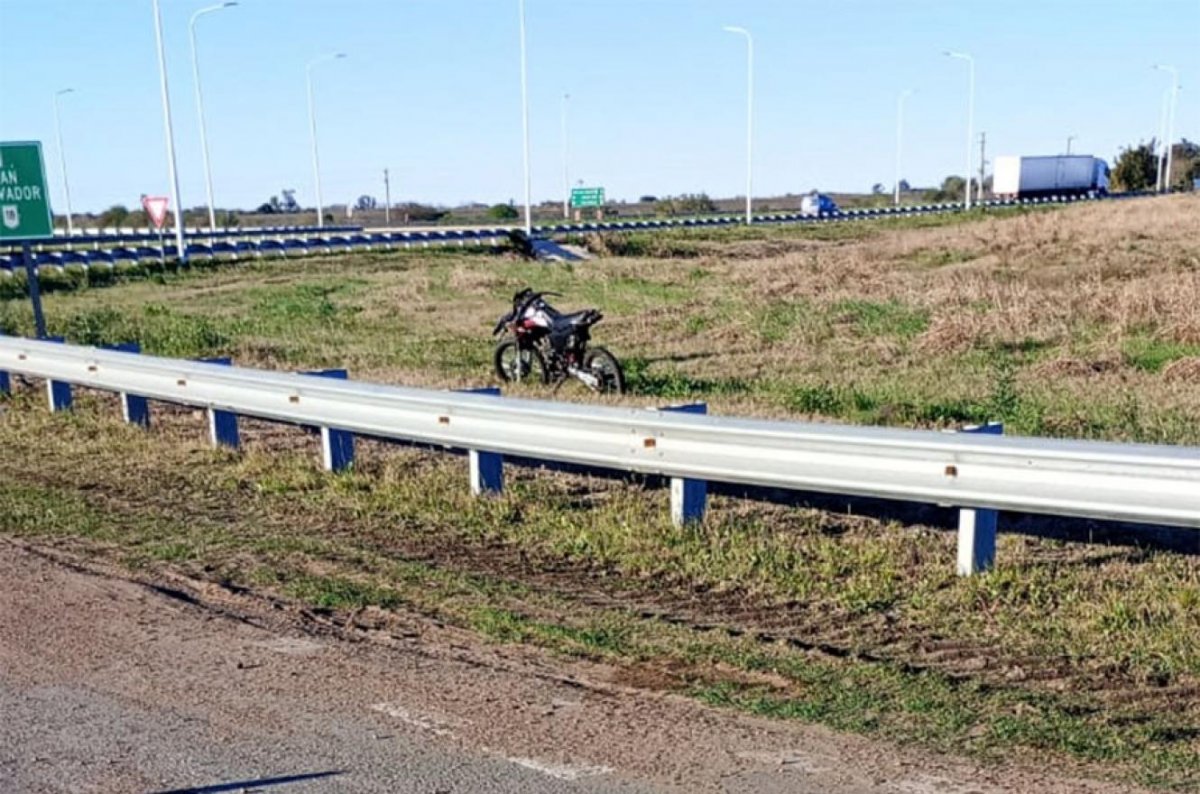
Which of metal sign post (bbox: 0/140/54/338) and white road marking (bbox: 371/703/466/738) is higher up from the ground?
metal sign post (bbox: 0/140/54/338)

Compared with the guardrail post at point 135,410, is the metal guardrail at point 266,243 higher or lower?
lower

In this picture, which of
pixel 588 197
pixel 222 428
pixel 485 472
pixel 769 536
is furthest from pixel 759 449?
pixel 588 197

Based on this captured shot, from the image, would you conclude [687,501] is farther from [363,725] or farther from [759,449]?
[363,725]

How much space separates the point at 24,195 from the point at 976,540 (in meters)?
12.9

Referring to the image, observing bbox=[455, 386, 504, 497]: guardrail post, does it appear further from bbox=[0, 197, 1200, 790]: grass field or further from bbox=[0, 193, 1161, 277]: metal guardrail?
bbox=[0, 193, 1161, 277]: metal guardrail

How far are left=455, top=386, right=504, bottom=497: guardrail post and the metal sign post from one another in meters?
8.98

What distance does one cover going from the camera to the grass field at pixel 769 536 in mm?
5293

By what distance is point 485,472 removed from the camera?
905cm

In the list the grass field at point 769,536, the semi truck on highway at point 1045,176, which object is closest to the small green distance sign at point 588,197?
the semi truck on highway at point 1045,176

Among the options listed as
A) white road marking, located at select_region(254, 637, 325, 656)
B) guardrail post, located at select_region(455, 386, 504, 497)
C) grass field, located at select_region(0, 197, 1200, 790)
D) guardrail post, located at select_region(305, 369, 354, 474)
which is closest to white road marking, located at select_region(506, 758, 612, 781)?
grass field, located at select_region(0, 197, 1200, 790)

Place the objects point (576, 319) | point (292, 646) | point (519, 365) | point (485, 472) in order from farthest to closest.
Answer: point (519, 365) → point (576, 319) → point (485, 472) → point (292, 646)

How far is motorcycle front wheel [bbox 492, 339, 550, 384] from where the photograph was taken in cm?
1424

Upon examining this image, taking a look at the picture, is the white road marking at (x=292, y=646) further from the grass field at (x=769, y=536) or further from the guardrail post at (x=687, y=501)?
the guardrail post at (x=687, y=501)

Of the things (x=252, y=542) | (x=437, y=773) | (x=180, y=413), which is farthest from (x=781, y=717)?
(x=180, y=413)
